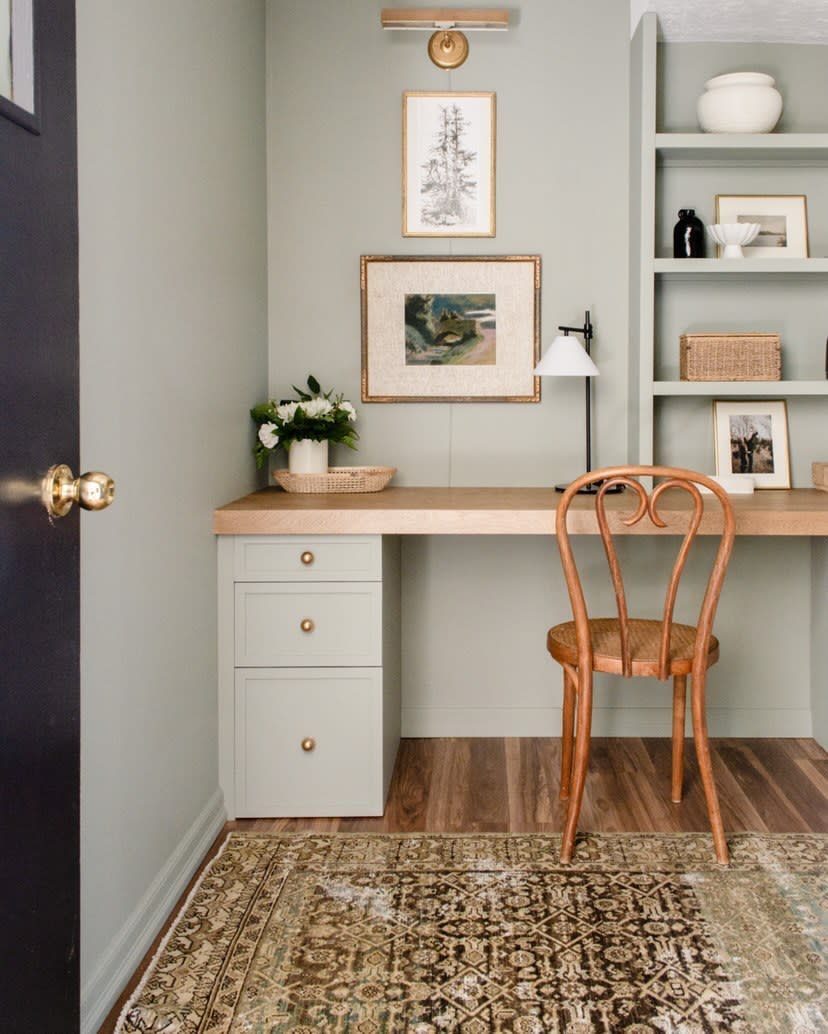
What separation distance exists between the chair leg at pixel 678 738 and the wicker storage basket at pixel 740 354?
1012 millimetres

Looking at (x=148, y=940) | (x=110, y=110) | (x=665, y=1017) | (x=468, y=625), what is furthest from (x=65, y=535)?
(x=468, y=625)

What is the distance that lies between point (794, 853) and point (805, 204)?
2.10 meters

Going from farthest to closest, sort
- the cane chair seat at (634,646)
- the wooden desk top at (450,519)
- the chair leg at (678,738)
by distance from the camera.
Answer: the chair leg at (678,738) < the wooden desk top at (450,519) < the cane chair seat at (634,646)

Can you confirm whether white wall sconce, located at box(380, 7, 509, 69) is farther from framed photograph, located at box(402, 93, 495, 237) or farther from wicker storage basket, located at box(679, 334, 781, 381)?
wicker storage basket, located at box(679, 334, 781, 381)

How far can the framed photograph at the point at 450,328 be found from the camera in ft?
10.6

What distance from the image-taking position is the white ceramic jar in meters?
2.96

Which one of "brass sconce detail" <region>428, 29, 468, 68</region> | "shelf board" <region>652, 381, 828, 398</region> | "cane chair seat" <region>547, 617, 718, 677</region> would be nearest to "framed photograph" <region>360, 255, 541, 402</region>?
"shelf board" <region>652, 381, 828, 398</region>

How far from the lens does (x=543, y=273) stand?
3.23 metres

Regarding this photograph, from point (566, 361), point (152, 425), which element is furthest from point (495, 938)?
point (566, 361)

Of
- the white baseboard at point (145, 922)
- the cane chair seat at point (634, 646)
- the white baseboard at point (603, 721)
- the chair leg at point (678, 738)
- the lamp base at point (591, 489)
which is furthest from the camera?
the white baseboard at point (603, 721)

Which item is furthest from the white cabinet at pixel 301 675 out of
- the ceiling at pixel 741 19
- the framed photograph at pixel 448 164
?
the ceiling at pixel 741 19

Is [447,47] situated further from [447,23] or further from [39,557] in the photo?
[39,557]

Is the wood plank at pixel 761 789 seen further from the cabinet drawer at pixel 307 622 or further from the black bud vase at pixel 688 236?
the black bud vase at pixel 688 236

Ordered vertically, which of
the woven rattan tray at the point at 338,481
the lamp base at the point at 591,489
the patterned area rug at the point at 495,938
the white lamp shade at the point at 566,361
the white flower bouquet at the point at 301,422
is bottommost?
the patterned area rug at the point at 495,938
